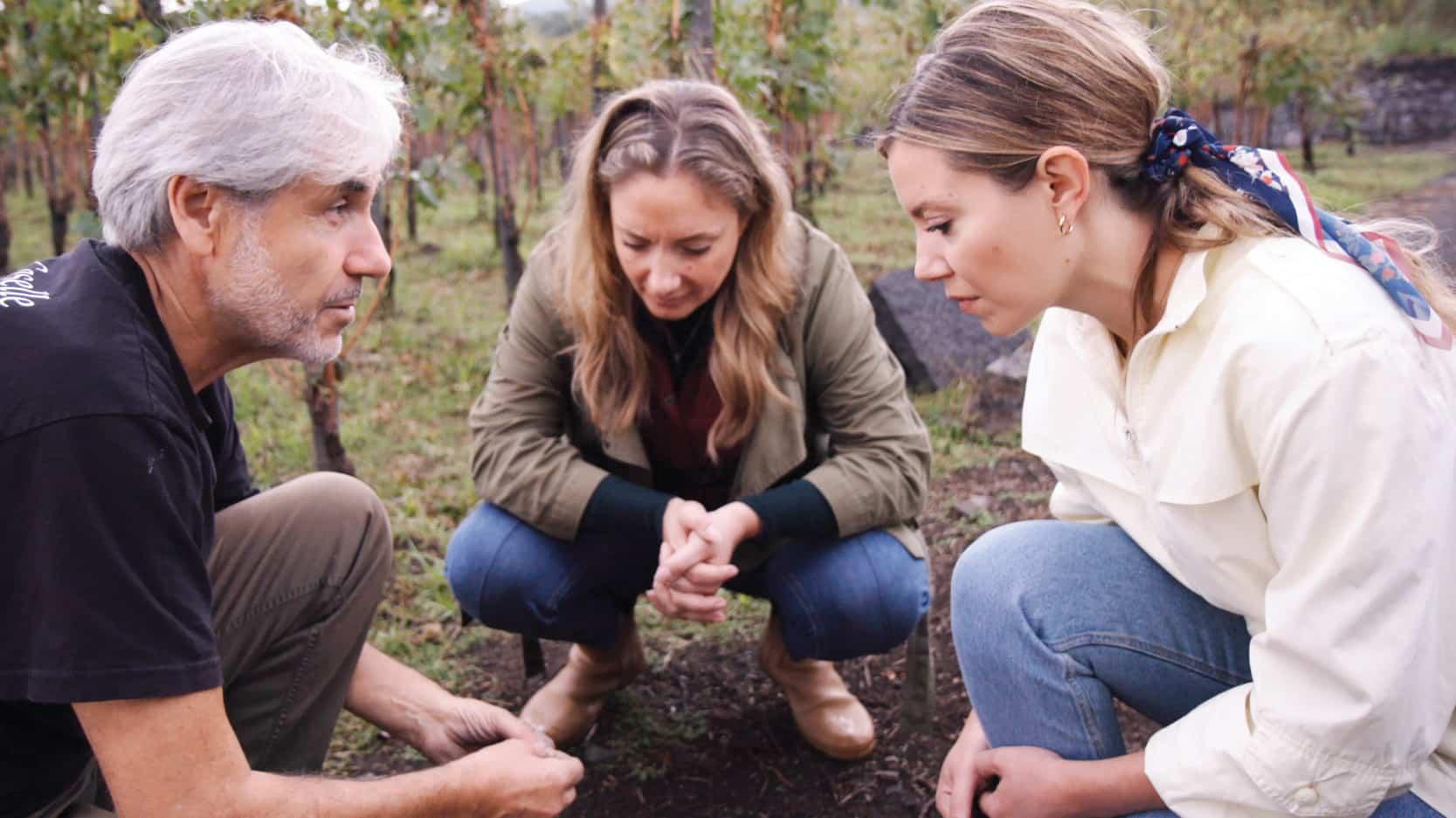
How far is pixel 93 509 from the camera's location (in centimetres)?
122

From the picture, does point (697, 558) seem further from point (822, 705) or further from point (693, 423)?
point (822, 705)

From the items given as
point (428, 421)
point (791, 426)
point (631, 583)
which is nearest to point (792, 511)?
point (791, 426)

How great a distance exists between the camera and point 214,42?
146 centimetres

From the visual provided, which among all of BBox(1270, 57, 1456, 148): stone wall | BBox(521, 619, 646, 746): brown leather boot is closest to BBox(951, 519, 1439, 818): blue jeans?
BBox(521, 619, 646, 746): brown leather boot

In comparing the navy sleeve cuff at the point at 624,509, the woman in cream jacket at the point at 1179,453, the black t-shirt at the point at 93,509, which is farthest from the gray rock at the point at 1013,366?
the black t-shirt at the point at 93,509

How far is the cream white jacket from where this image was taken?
47.3 inches

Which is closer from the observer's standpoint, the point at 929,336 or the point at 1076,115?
the point at 1076,115

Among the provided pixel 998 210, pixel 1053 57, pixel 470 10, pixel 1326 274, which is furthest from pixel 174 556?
pixel 470 10

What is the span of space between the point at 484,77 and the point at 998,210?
427cm

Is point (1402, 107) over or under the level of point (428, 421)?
under

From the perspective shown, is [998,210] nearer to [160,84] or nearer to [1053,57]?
[1053,57]

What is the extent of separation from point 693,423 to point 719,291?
27cm

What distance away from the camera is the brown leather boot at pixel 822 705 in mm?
2281

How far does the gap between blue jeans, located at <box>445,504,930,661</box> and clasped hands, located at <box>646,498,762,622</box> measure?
0.59 ft
